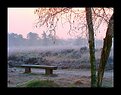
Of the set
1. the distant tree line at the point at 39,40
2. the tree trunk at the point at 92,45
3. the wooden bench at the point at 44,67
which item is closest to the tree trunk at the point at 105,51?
the tree trunk at the point at 92,45

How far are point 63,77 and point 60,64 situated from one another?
0.15 m

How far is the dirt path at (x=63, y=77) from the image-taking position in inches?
113

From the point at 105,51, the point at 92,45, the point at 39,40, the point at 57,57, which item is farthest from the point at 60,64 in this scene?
the point at 105,51

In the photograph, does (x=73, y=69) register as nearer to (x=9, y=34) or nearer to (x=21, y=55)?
(x=21, y=55)

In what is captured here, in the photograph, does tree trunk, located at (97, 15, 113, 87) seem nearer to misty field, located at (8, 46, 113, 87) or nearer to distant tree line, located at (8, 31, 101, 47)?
misty field, located at (8, 46, 113, 87)

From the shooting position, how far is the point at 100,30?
3.26 meters

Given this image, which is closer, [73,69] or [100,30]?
[73,69]

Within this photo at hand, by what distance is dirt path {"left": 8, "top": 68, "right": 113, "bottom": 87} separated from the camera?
2867mm

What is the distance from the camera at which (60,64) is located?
3.00m

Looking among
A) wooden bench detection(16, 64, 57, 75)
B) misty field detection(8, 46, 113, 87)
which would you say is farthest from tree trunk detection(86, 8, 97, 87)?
wooden bench detection(16, 64, 57, 75)

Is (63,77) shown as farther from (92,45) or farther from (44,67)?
(92,45)

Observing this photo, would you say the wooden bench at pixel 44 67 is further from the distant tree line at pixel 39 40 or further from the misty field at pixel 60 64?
the distant tree line at pixel 39 40
